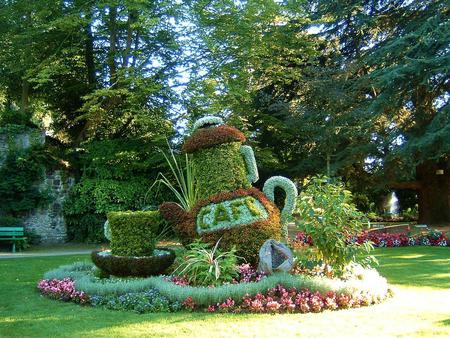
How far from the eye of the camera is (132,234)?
8445mm

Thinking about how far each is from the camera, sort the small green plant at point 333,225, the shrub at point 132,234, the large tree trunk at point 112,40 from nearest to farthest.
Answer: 1. the small green plant at point 333,225
2. the shrub at point 132,234
3. the large tree trunk at point 112,40

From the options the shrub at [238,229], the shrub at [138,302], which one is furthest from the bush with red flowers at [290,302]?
the shrub at [238,229]

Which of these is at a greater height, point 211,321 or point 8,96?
point 8,96

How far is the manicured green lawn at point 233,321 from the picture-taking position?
5387 mm

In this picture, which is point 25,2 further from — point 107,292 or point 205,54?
point 107,292

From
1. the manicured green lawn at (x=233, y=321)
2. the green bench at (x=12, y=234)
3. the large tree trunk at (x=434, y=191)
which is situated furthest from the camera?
the large tree trunk at (x=434, y=191)

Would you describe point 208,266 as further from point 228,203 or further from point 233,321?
point 233,321

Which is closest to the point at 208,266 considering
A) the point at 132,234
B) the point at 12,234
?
the point at 132,234

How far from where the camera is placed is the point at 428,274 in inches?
368

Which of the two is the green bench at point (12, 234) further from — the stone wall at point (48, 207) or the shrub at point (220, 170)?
the shrub at point (220, 170)

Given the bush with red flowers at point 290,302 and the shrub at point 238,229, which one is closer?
the bush with red flowers at point 290,302

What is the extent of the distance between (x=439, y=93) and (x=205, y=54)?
29.0 ft

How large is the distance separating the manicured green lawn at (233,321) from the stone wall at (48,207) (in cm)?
868

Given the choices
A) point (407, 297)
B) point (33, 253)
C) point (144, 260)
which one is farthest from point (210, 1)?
point (407, 297)
